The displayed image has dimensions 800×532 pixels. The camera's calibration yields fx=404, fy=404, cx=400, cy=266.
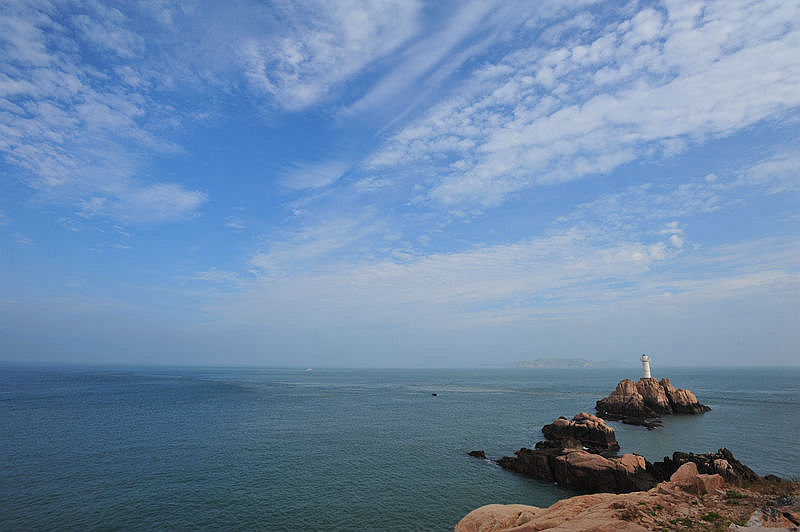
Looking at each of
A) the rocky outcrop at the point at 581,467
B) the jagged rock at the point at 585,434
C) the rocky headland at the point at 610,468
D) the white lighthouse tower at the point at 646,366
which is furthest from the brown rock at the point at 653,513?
the white lighthouse tower at the point at 646,366

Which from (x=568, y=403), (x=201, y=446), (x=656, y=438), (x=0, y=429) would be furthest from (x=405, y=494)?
(x=568, y=403)

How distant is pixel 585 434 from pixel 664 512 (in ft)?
102

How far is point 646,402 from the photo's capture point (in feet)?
233

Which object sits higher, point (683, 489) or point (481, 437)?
point (683, 489)

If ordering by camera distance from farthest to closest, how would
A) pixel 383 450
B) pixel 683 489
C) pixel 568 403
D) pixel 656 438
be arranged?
pixel 568 403
pixel 656 438
pixel 383 450
pixel 683 489

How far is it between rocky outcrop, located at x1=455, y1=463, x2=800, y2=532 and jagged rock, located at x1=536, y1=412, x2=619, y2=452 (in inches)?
916

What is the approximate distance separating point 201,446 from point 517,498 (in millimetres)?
35444

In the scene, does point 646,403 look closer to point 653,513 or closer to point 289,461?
point 289,461

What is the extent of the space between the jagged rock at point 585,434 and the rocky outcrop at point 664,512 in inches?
916

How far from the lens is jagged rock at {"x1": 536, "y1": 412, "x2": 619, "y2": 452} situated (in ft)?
144

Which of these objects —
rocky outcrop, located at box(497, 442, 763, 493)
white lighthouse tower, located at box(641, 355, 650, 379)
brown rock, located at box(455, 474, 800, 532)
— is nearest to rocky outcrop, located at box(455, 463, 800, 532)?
brown rock, located at box(455, 474, 800, 532)

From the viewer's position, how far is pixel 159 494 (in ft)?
101

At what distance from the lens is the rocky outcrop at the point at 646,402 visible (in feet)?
219

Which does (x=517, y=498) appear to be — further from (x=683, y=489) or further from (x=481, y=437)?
(x=481, y=437)
